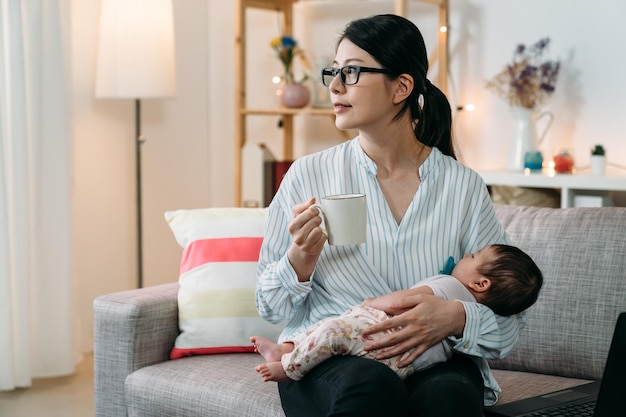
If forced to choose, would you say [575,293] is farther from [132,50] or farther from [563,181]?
[132,50]

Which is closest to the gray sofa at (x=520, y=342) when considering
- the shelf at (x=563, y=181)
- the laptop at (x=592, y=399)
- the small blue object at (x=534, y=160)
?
the laptop at (x=592, y=399)

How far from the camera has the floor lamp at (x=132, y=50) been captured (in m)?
3.57

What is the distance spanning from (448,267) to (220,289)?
0.69m

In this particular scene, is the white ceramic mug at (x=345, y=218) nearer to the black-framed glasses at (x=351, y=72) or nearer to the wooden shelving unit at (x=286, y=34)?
the black-framed glasses at (x=351, y=72)

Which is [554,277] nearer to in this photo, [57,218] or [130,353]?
[130,353]

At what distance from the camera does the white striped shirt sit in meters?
1.83

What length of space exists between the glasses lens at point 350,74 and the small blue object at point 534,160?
→ 1.69 metres

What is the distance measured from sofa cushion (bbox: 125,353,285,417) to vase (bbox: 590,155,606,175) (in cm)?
150

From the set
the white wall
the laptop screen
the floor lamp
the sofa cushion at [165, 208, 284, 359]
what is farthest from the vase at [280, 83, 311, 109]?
the laptop screen

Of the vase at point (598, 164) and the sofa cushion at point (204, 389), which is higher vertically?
the vase at point (598, 164)

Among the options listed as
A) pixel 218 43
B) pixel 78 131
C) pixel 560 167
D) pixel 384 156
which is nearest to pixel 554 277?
pixel 384 156

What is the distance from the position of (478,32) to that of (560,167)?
76 centimetres

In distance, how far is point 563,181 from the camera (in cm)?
308

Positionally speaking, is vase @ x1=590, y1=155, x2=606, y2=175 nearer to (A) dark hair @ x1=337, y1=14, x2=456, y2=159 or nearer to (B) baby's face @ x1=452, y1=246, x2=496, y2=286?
(A) dark hair @ x1=337, y1=14, x2=456, y2=159
